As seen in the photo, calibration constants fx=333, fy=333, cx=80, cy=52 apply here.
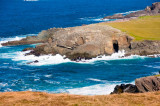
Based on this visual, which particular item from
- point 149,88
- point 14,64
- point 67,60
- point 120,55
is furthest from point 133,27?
point 149,88

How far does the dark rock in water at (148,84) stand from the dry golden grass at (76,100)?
6.60m

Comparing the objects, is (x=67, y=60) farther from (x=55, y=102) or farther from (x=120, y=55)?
(x=55, y=102)

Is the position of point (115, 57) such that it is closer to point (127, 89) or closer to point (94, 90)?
point (94, 90)

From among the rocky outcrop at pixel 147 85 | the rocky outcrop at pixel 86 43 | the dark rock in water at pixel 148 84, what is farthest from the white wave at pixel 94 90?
the rocky outcrop at pixel 86 43

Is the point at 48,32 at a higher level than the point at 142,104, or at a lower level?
higher

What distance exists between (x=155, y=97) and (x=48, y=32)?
6409 centimetres

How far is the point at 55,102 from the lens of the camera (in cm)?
2691

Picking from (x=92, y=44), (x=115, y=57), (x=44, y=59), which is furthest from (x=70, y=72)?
(x=115, y=57)

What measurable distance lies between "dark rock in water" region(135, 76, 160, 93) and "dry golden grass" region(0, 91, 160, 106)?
660 centimetres

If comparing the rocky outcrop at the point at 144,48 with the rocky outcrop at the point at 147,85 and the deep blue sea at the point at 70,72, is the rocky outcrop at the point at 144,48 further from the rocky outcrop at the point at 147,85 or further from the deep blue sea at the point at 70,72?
the rocky outcrop at the point at 147,85

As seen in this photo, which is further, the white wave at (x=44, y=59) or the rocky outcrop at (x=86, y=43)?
the rocky outcrop at (x=86, y=43)

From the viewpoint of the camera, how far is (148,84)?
36.7 m

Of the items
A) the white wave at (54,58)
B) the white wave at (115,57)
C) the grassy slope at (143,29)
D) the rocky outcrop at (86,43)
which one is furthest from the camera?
the grassy slope at (143,29)

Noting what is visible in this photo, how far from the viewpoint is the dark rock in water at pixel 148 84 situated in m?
36.0
